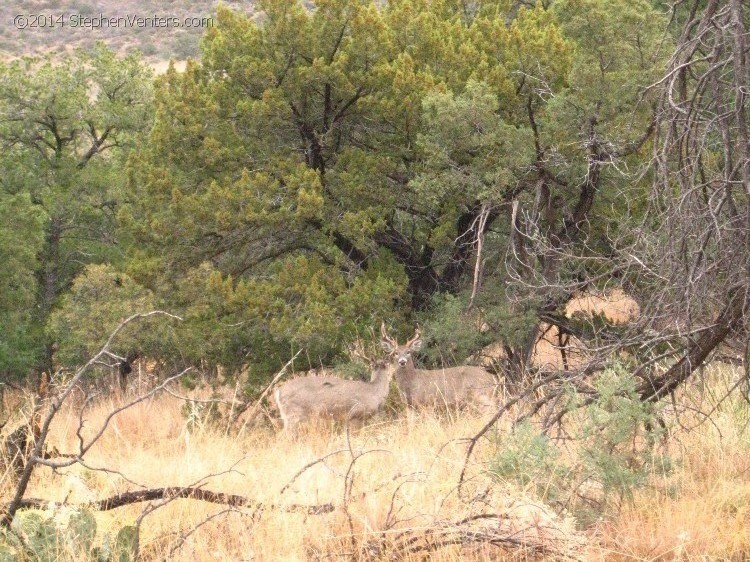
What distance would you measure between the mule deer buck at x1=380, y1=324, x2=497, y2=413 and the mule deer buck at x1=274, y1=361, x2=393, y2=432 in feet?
0.90

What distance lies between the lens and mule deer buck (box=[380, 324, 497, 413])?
33.4 ft

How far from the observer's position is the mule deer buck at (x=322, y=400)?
33.1 ft

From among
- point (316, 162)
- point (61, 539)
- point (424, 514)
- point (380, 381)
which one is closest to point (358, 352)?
point (380, 381)

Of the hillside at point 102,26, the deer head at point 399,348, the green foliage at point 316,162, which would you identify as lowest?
the deer head at point 399,348

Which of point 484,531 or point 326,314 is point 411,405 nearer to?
point 326,314

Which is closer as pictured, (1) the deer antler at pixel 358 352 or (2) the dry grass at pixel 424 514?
(2) the dry grass at pixel 424 514

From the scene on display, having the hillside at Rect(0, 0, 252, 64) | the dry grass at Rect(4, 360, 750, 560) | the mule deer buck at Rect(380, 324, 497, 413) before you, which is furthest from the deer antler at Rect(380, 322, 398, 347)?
the hillside at Rect(0, 0, 252, 64)

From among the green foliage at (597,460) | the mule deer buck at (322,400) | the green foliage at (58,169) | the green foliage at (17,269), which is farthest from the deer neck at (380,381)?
the green foliage at (58,169)

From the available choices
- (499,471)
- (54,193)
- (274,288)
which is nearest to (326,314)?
(274,288)

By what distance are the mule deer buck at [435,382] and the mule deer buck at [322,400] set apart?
273 mm

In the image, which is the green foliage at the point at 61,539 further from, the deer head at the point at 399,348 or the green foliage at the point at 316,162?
the deer head at the point at 399,348

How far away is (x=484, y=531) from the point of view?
465 centimetres

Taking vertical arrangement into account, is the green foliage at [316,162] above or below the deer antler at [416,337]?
above

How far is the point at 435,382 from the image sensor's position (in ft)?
34.6
